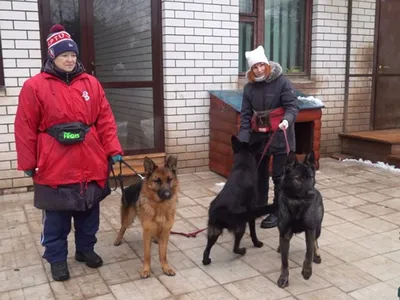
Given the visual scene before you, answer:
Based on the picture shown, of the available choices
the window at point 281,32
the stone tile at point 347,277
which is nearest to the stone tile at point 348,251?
the stone tile at point 347,277

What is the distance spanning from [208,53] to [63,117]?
3716 millimetres

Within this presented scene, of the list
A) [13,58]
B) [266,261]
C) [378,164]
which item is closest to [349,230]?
[266,261]

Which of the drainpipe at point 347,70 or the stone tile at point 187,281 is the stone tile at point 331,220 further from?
the drainpipe at point 347,70

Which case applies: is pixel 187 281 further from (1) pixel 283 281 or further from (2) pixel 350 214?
(2) pixel 350 214

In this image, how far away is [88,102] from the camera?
127 inches

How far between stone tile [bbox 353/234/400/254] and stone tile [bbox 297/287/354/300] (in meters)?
0.94

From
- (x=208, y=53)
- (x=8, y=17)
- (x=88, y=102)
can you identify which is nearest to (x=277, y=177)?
(x=88, y=102)

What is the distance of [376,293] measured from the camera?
3107mm

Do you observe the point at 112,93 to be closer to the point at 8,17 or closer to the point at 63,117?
the point at 8,17

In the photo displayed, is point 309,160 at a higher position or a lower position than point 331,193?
higher

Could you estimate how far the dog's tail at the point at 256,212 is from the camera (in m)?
3.31

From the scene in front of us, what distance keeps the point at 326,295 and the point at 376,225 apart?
1.71 m

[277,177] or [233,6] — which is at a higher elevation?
[233,6]

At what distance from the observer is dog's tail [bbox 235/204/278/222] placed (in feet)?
10.8
